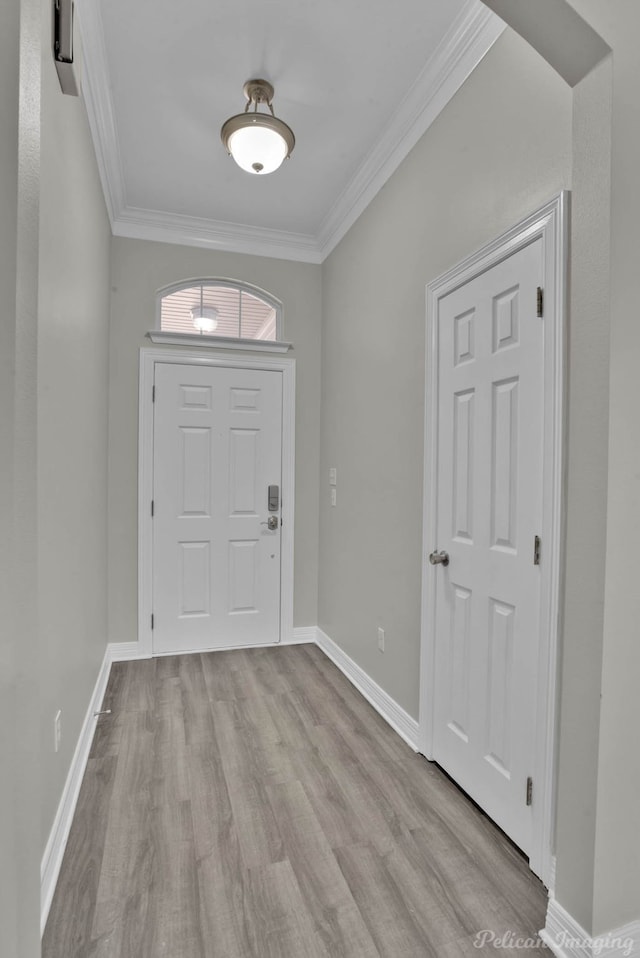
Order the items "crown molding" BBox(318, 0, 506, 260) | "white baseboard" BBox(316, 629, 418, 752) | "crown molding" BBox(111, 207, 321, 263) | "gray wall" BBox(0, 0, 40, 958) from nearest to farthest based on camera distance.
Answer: "gray wall" BBox(0, 0, 40, 958) → "crown molding" BBox(318, 0, 506, 260) → "white baseboard" BBox(316, 629, 418, 752) → "crown molding" BBox(111, 207, 321, 263)

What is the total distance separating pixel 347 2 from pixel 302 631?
137 inches

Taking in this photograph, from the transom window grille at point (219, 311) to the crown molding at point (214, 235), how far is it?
0.87ft

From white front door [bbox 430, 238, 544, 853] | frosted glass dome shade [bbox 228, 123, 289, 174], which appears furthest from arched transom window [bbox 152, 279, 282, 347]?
white front door [bbox 430, 238, 544, 853]

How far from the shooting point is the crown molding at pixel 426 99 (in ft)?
6.13

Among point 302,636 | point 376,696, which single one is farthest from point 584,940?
point 302,636

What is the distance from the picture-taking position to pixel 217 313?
12.0 ft

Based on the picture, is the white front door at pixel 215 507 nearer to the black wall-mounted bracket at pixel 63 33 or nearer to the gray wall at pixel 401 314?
the gray wall at pixel 401 314

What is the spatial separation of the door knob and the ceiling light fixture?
1956mm

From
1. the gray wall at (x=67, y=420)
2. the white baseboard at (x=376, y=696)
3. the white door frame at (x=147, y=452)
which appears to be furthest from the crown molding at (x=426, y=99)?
the white baseboard at (x=376, y=696)

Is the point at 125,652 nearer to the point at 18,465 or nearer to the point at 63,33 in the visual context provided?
the point at 18,465

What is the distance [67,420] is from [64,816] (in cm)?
140

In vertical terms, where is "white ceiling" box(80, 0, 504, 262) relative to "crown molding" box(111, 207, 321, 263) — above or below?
above

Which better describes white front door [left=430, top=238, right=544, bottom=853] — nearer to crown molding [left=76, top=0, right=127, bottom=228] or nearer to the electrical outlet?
the electrical outlet

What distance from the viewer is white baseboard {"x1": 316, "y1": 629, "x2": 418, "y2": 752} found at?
94.8 inches
